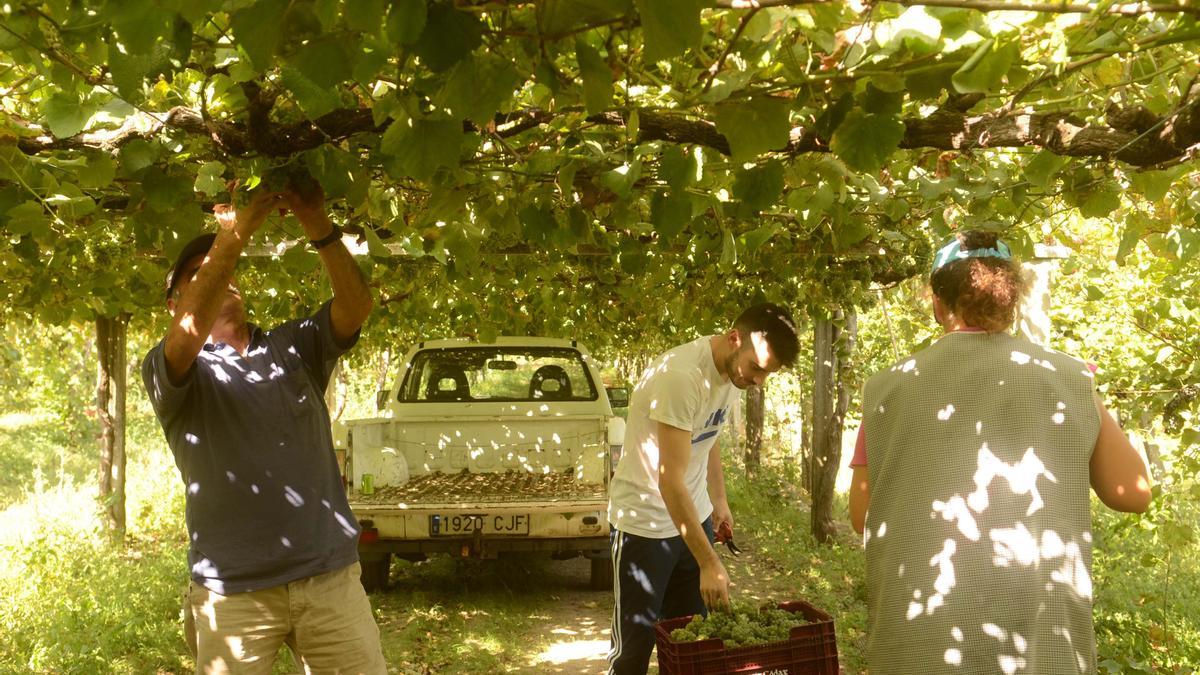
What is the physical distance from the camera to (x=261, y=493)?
300cm

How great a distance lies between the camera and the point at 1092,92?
7.66ft

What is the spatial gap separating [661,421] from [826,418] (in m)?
6.75

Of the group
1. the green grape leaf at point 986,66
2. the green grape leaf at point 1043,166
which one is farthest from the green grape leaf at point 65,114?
the green grape leaf at point 1043,166

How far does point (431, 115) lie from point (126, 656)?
5203 mm

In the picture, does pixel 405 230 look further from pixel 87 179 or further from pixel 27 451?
pixel 27 451

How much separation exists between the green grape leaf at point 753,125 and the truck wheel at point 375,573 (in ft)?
21.7

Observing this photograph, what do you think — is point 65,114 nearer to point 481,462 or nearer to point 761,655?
point 761,655

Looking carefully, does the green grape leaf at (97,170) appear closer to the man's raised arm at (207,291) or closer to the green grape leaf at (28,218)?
the green grape leaf at (28,218)

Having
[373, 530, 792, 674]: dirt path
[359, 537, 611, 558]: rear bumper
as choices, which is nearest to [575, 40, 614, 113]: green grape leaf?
[373, 530, 792, 674]: dirt path

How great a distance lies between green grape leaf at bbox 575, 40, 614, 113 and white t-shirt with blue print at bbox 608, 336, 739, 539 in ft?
6.33

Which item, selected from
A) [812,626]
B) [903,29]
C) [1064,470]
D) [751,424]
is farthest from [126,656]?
[751,424]

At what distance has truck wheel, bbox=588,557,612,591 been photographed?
827cm

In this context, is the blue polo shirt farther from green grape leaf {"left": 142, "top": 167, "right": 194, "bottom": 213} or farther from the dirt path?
the dirt path

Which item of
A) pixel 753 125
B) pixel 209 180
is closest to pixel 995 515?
pixel 753 125
